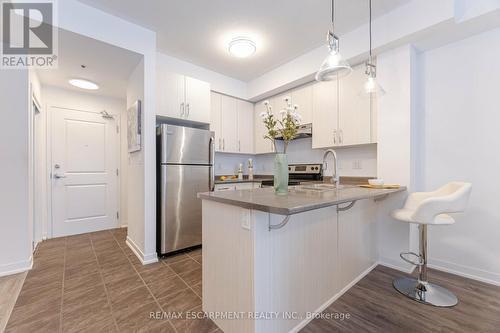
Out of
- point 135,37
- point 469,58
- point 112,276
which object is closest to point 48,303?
point 112,276

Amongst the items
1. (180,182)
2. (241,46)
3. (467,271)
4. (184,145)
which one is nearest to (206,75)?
(241,46)

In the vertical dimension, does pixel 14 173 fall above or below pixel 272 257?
above

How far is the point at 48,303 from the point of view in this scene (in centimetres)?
172

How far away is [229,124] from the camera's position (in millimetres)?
3885

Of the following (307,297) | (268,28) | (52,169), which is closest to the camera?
(307,297)

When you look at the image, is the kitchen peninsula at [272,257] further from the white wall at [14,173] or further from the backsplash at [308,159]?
the white wall at [14,173]

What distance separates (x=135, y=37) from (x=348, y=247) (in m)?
3.25

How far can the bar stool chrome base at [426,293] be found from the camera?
172cm

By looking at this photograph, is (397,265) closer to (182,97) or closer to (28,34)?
(182,97)

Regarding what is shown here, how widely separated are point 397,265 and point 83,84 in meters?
4.85

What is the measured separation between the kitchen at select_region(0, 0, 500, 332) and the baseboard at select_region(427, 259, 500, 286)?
2 cm

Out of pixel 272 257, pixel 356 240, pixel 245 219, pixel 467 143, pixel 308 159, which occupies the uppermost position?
pixel 467 143

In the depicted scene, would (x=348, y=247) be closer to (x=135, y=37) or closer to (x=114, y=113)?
(x=135, y=37)

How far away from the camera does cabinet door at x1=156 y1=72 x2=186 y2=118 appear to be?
2826 millimetres
